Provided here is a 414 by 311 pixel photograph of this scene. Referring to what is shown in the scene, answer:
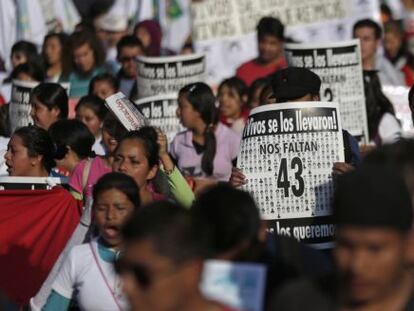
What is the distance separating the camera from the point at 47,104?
41.5 ft

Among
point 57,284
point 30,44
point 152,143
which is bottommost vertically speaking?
point 57,284

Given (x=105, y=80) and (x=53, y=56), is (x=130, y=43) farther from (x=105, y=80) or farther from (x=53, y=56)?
(x=105, y=80)

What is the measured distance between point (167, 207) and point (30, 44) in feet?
34.9

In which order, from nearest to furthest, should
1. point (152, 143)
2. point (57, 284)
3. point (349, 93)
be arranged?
point (57, 284) → point (152, 143) → point (349, 93)

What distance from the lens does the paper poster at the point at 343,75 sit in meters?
11.7

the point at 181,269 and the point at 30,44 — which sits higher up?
the point at 30,44

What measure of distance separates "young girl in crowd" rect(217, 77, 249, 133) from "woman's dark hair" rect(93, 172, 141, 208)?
17.9 feet

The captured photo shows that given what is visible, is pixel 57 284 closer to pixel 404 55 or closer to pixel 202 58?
pixel 202 58

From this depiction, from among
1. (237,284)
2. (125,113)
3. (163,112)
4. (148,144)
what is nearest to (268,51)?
(163,112)

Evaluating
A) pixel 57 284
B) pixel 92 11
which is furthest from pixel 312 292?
pixel 92 11

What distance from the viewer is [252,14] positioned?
55.0ft

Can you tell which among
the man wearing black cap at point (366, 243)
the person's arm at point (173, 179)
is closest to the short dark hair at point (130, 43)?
the person's arm at point (173, 179)

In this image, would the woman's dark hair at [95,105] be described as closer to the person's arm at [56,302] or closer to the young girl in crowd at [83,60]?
the young girl in crowd at [83,60]

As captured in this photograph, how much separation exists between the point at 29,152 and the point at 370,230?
5771 millimetres
